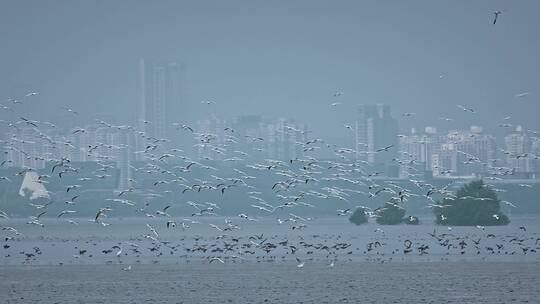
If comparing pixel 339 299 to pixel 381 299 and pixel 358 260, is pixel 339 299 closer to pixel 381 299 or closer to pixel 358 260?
pixel 381 299

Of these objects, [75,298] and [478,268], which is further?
[478,268]

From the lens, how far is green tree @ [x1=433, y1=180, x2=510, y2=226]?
135 meters

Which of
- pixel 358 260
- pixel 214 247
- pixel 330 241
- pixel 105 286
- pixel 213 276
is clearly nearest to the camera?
pixel 105 286

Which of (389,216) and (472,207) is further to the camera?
(389,216)

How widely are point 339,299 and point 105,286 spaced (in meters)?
12.6

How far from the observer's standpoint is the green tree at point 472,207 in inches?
5300

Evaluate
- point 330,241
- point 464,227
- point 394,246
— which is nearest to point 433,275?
point 394,246

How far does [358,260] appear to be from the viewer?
3644 inches

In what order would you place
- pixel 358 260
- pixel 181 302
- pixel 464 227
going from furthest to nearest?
pixel 464 227, pixel 358 260, pixel 181 302

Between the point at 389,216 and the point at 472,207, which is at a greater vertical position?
the point at 472,207

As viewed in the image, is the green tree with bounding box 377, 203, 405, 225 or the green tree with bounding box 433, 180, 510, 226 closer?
the green tree with bounding box 433, 180, 510, 226

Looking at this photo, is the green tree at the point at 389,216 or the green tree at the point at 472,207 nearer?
the green tree at the point at 472,207

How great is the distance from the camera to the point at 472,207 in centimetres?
13525

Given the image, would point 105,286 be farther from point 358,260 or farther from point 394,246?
point 394,246
